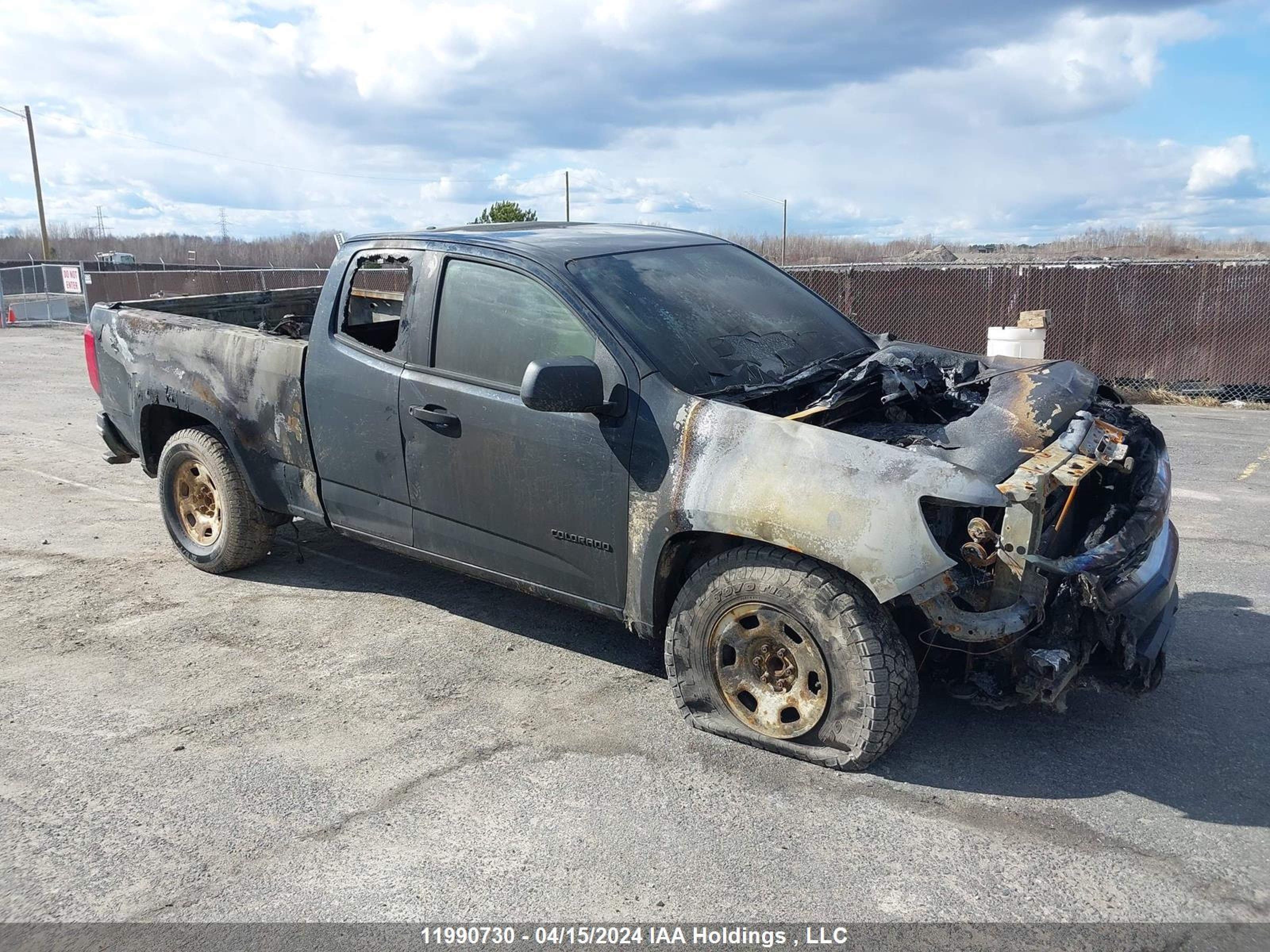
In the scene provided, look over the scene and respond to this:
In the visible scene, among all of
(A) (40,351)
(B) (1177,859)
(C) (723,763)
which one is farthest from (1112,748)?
(A) (40,351)

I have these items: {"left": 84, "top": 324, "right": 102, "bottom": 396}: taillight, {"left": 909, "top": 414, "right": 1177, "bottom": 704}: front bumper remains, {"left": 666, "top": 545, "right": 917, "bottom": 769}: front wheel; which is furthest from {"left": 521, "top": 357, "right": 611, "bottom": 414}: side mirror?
{"left": 84, "top": 324, "right": 102, "bottom": 396}: taillight

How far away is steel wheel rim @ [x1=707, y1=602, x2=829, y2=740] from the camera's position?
353 cm

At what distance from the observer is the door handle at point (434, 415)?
427 centimetres

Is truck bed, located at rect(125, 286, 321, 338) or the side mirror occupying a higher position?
truck bed, located at rect(125, 286, 321, 338)

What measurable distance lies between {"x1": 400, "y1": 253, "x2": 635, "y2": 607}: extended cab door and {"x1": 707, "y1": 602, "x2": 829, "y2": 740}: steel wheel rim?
498 millimetres

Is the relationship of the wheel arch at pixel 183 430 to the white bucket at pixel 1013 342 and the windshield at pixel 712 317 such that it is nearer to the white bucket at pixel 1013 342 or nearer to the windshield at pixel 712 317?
the windshield at pixel 712 317

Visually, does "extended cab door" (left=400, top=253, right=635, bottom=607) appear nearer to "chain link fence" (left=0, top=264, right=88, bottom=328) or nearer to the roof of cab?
the roof of cab

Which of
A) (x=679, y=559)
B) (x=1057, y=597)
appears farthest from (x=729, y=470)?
(x=1057, y=597)

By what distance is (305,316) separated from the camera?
23.8ft

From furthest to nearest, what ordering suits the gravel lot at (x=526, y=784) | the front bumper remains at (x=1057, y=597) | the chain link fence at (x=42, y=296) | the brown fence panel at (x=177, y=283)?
the chain link fence at (x=42, y=296) < the brown fence panel at (x=177, y=283) < the front bumper remains at (x=1057, y=597) < the gravel lot at (x=526, y=784)

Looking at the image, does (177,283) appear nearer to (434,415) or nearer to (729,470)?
(434,415)

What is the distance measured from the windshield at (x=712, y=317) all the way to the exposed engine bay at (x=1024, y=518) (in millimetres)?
162

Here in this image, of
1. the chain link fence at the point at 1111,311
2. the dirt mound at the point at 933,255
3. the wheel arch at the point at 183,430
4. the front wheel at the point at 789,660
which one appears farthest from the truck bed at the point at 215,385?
the dirt mound at the point at 933,255

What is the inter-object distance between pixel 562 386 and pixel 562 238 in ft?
4.09
